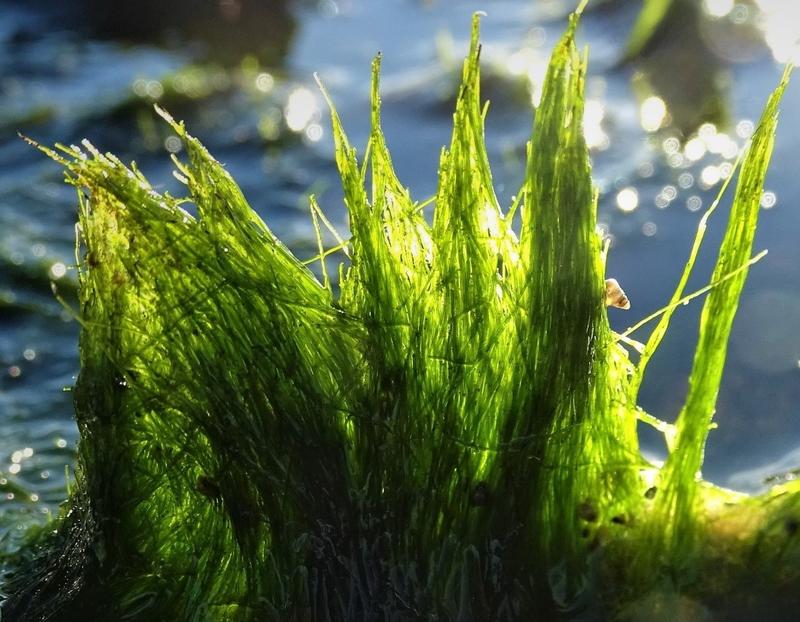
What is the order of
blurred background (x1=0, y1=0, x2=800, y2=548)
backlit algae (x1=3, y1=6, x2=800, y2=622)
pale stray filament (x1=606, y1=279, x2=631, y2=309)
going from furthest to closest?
blurred background (x1=0, y1=0, x2=800, y2=548) < pale stray filament (x1=606, y1=279, x2=631, y2=309) < backlit algae (x1=3, y1=6, x2=800, y2=622)

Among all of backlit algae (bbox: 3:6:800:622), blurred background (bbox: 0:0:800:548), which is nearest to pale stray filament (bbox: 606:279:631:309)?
backlit algae (bbox: 3:6:800:622)

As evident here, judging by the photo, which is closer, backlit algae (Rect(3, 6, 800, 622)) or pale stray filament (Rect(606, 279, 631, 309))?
backlit algae (Rect(3, 6, 800, 622))

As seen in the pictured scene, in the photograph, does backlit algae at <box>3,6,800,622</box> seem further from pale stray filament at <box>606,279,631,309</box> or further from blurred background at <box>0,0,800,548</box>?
blurred background at <box>0,0,800,548</box>

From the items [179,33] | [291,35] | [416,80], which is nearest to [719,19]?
[416,80]

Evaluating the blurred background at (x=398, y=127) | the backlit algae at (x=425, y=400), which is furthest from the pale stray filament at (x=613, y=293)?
the blurred background at (x=398, y=127)

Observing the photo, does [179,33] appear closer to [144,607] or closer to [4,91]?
[4,91]

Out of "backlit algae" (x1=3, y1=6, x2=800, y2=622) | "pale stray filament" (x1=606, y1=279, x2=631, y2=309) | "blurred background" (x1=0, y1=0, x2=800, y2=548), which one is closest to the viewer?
"backlit algae" (x1=3, y1=6, x2=800, y2=622)

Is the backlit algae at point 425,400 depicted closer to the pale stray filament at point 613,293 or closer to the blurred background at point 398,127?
the pale stray filament at point 613,293

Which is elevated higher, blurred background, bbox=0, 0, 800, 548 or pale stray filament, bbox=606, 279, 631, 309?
blurred background, bbox=0, 0, 800, 548
